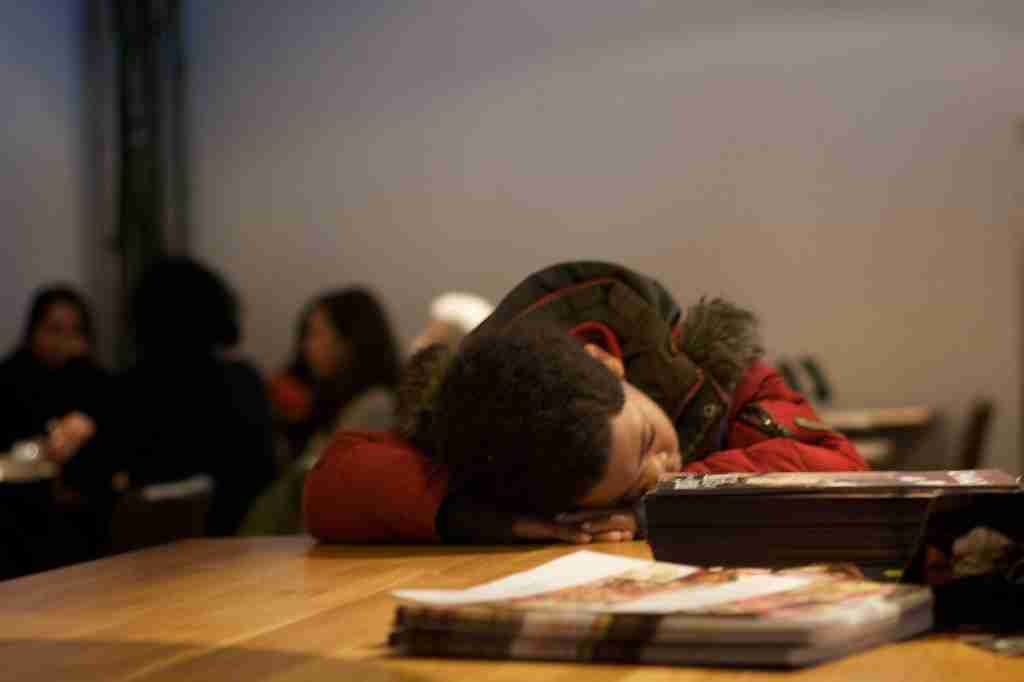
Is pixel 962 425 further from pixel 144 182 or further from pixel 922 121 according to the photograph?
pixel 144 182

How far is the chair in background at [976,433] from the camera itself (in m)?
5.17

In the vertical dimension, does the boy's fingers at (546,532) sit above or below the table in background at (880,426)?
above

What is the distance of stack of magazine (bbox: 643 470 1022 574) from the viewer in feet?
4.23

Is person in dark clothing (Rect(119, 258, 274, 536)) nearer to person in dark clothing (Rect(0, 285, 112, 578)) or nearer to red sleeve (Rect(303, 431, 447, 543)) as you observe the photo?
person in dark clothing (Rect(0, 285, 112, 578))

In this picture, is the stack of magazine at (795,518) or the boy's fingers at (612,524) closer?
the stack of magazine at (795,518)

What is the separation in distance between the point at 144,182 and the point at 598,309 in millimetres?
4752

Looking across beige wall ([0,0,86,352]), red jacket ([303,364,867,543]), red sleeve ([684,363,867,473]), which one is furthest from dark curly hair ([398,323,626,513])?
beige wall ([0,0,86,352])

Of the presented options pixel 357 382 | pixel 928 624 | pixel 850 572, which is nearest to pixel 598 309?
pixel 850 572

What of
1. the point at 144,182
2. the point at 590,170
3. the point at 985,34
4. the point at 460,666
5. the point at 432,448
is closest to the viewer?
the point at 460,666

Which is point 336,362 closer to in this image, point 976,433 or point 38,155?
point 38,155

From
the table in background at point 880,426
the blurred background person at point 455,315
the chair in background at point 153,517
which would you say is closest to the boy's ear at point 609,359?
the chair in background at point 153,517

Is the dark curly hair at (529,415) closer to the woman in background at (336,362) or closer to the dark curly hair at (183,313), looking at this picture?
the dark curly hair at (183,313)

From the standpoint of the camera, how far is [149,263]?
638cm

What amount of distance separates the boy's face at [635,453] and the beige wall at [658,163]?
12.7 feet
